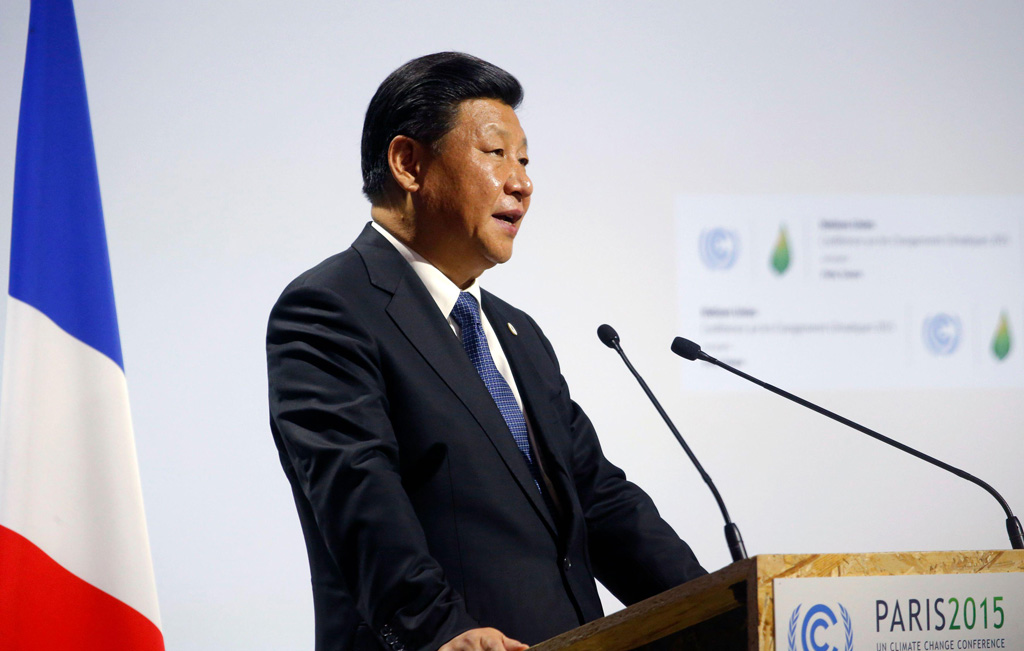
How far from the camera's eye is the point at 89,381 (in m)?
2.62

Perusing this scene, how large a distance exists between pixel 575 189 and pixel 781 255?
73cm

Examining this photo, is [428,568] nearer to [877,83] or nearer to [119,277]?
[119,277]

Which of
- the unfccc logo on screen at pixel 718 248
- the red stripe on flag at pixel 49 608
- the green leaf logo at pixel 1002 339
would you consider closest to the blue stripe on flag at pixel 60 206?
the red stripe on flag at pixel 49 608

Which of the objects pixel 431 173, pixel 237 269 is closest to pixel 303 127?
pixel 237 269

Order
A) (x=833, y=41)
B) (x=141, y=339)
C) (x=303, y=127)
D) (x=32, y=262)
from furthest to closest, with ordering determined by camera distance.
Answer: (x=833, y=41) < (x=303, y=127) < (x=141, y=339) < (x=32, y=262)

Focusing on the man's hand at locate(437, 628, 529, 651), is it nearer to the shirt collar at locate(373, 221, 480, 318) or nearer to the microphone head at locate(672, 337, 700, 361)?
the shirt collar at locate(373, 221, 480, 318)

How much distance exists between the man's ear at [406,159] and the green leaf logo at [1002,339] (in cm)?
241

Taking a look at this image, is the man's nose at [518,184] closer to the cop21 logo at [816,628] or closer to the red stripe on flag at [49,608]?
the cop21 logo at [816,628]

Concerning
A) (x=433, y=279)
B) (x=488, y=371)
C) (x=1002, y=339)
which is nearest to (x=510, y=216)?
(x=433, y=279)

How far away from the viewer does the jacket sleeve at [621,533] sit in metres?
1.88

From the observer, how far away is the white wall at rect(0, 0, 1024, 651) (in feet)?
9.91

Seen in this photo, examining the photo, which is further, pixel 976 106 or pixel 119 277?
pixel 976 106

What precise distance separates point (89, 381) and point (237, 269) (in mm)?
647

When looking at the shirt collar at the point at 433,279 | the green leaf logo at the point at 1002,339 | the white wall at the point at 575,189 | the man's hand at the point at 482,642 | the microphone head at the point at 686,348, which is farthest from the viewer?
the green leaf logo at the point at 1002,339
